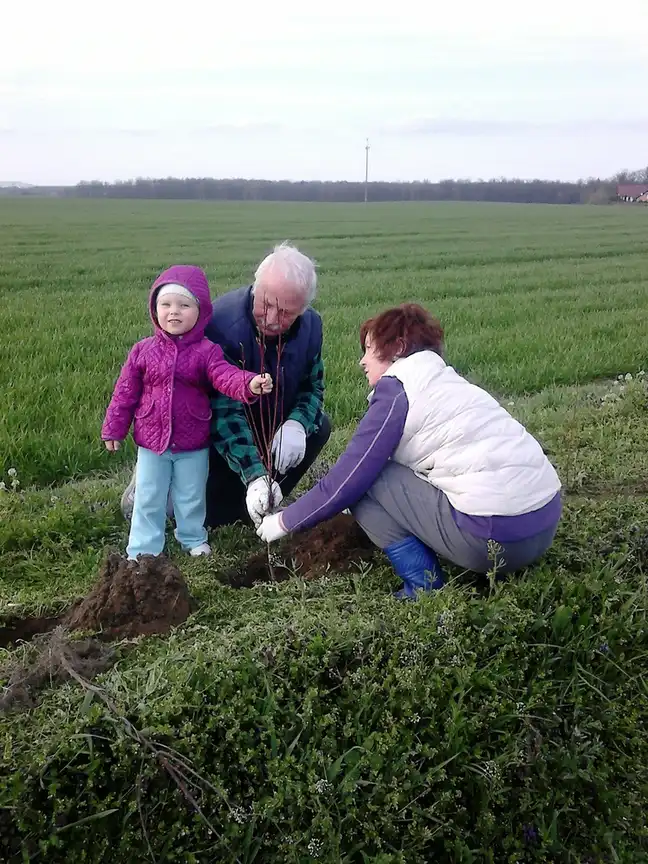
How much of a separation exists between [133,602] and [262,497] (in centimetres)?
88

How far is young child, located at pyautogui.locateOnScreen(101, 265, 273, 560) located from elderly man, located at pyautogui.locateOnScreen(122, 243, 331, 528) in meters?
0.14

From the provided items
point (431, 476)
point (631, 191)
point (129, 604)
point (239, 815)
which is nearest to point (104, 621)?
point (129, 604)

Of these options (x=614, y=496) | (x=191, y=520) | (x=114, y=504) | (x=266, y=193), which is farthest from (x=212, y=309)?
(x=266, y=193)

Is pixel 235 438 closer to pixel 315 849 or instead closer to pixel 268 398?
pixel 268 398

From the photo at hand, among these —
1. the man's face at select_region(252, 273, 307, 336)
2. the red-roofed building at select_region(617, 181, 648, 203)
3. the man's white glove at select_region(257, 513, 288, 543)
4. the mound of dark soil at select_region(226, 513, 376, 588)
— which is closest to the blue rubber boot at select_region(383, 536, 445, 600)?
the mound of dark soil at select_region(226, 513, 376, 588)

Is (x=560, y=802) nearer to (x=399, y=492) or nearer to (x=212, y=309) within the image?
(x=399, y=492)

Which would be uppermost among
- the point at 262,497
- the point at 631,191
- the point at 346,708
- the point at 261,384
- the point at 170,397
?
the point at 631,191

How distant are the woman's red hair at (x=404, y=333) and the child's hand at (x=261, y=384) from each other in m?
0.51

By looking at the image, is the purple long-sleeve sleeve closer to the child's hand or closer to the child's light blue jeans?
the child's hand

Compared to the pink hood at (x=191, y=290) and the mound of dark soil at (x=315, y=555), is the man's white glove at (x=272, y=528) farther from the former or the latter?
the pink hood at (x=191, y=290)

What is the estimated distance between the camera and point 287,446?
13.1 ft

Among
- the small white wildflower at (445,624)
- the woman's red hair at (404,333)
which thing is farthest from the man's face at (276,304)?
the small white wildflower at (445,624)

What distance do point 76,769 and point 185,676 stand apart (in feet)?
1.44

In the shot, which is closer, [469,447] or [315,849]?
[315,849]
